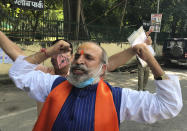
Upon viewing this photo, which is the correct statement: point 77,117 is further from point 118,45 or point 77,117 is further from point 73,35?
point 118,45

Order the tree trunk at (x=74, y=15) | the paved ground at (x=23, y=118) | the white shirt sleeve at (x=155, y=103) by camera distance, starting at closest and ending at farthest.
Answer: the white shirt sleeve at (x=155, y=103) → the paved ground at (x=23, y=118) → the tree trunk at (x=74, y=15)

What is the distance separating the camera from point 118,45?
40.7ft

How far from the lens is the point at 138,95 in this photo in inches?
60.6

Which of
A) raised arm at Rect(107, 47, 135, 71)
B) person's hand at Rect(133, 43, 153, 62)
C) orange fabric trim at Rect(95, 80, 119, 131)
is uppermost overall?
person's hand at Rect(133, 43, 153, 62)

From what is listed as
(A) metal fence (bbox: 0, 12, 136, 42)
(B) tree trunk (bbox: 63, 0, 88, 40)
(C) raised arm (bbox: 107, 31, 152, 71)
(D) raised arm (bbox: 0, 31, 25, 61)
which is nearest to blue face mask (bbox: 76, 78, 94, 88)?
(C) raised arm (bbox: 107, 31, 152, 71)

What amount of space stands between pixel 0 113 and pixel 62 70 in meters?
3.02

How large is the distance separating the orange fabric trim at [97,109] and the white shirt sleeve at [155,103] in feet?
0.35

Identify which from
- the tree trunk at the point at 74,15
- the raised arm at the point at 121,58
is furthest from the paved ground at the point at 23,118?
the tree trunk at the point at 74,15

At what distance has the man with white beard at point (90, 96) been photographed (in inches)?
56.1

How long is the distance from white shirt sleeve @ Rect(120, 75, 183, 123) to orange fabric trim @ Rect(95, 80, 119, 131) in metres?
0.09

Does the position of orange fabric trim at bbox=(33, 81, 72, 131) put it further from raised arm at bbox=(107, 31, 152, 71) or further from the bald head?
raised arm at bbox=(107, 31, 152, 71)

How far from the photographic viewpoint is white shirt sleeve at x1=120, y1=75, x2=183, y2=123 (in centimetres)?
140

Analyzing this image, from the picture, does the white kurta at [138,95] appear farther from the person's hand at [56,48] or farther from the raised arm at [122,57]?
the raised arm at [122,57]

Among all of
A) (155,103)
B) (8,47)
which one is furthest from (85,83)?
(8,47)
